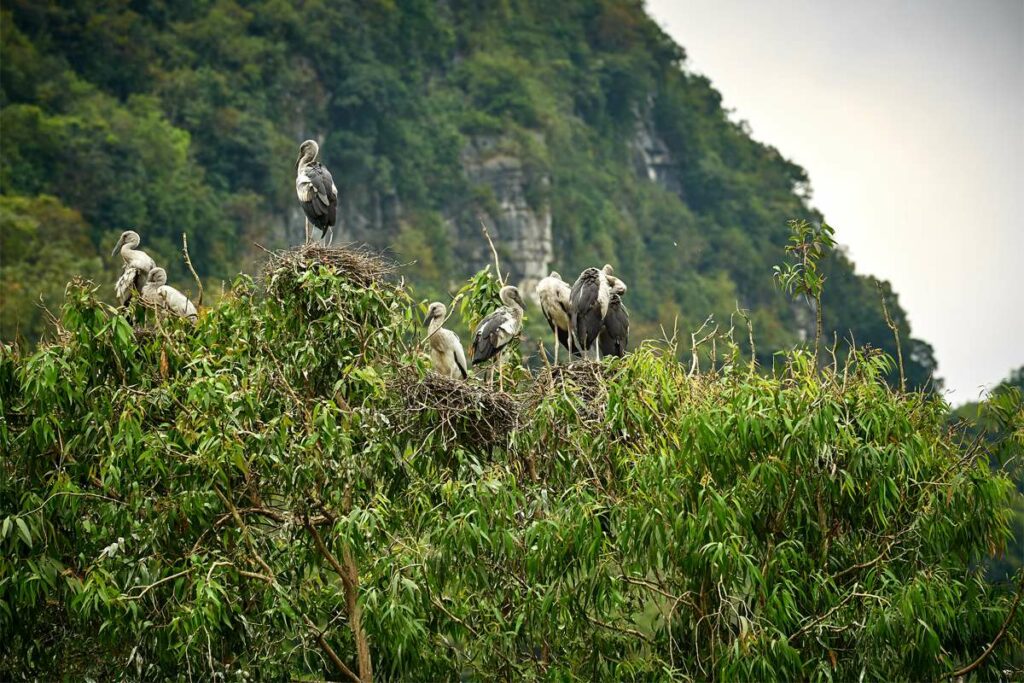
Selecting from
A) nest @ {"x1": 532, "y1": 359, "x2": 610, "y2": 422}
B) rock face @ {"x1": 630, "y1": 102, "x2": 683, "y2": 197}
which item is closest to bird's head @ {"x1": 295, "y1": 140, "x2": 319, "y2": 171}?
nest @ {"x1": 532, "y1": 359, "x2": 610, "y2": 422}

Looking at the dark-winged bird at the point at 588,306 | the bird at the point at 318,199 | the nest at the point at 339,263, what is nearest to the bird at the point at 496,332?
the nest at the point at 339,263

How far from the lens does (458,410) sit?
11.0 meters

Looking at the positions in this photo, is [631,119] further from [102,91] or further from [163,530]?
[163,530]

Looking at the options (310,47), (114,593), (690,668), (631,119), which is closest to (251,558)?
(114,593)

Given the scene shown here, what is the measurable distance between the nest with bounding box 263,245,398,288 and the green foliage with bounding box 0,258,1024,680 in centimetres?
32

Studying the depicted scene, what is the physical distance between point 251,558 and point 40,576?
54.9 inches

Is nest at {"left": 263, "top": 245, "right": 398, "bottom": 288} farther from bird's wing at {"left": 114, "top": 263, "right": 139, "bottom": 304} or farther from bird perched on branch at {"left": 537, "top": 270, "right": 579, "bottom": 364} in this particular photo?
bird perched on branch at {"left": 537, "top": 270, "right": 579, "bottom": 364}

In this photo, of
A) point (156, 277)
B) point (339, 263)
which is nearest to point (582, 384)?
point (339, 263)

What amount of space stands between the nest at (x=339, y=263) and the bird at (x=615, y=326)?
2.31m

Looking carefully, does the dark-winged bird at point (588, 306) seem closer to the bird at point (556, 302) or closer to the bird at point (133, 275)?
the bird at point (556, 302)

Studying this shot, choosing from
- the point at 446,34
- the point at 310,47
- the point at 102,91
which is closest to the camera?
the point at 102,91

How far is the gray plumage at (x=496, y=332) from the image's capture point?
495 inches

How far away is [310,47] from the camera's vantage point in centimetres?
7156

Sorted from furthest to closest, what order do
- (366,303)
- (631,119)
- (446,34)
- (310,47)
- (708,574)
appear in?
(631,119) → (446,34) → (310,47) → (366,303) → (708,574)
